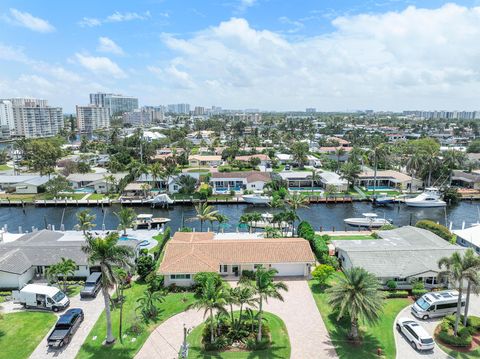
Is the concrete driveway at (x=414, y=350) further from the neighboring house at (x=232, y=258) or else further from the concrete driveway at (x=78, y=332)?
the concrete driveway at (x=78, y=332)

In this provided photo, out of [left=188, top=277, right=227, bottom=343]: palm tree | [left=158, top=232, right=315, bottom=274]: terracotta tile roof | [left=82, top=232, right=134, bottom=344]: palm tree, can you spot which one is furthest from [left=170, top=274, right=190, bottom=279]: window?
[left=82, top=232, right=134, bottom=344]: palm tree

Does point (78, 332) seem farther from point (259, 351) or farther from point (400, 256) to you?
point (400, 256)

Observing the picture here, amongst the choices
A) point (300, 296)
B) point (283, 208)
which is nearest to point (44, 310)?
point (300, 296)

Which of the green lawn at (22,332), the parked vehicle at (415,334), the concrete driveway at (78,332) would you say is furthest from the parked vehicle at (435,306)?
the green lawn at (22,332)

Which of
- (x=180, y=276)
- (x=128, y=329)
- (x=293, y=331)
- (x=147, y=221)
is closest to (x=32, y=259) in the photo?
(x=180, y=276)

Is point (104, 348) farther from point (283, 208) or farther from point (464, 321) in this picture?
point (283, 208)

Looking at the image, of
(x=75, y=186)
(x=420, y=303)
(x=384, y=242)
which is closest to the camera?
(x=420, y=303)
